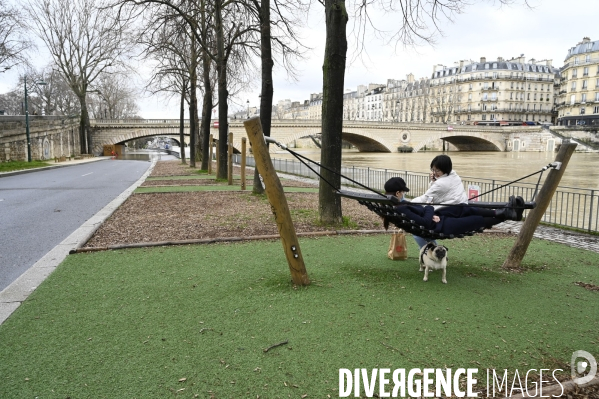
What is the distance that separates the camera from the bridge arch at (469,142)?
7469cm

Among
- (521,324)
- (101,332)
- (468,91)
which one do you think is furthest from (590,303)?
(468,91)

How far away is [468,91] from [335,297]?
4578 inches

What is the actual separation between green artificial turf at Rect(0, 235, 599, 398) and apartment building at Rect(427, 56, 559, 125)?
4217 inches

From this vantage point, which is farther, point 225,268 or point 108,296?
point 225,268

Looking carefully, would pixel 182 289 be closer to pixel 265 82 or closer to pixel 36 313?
pixel 36 313

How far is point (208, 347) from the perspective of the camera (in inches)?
135

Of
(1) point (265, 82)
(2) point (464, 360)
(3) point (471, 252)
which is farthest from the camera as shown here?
(1) point (265, 82)

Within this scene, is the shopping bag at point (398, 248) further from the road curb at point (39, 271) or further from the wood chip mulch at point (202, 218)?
the road curb at point (39, 271)

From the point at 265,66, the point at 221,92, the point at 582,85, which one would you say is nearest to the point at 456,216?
the point at 265,66

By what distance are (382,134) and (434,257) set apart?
66501mm

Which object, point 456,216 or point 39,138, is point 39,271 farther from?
point 39,138

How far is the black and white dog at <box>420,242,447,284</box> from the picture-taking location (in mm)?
4926

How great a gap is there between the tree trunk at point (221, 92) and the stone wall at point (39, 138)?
2285 cm

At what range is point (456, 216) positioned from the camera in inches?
193
